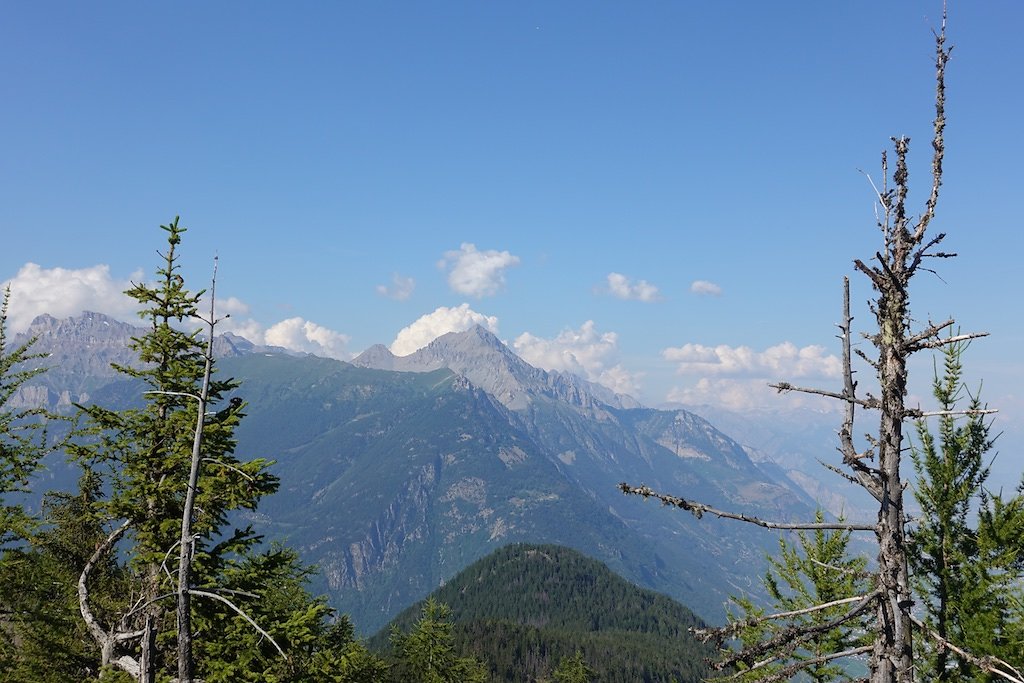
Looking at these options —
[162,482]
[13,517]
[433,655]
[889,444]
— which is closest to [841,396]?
[889,444]

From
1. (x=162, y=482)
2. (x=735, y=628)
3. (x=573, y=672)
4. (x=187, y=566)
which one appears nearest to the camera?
(x=735, y=628)

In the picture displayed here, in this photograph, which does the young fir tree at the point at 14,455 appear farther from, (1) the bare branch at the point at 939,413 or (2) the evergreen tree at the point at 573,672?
(2) the evergreen tree at the point at 573,672

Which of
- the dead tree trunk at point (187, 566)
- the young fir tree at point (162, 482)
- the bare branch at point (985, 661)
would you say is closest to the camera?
the bare branch at point (985, 661)

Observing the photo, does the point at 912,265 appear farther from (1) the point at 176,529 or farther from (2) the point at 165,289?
(2) the point at 165,289

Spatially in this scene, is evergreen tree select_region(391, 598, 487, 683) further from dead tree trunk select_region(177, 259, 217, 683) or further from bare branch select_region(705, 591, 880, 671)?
bare branch select_region(705, 591, 880, 671)

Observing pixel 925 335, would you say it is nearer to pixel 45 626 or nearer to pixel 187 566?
pixel 187 566

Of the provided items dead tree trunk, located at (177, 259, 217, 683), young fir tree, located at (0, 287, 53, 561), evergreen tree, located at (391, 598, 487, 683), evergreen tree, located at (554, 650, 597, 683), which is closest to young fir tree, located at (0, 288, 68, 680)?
young fir tree, located at (0, 287, 53, 561)

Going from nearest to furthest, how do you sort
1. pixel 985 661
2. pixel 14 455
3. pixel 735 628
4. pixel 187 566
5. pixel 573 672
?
1. pixel 985 661
2. pixel 735 628
3. pixel 187 566
4. pixel 14 455
5. pixel 573 672

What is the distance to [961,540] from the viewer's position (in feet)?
39.2

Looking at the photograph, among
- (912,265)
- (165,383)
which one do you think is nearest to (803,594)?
(912,265)

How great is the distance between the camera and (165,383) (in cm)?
1602

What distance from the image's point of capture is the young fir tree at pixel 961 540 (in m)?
10.9

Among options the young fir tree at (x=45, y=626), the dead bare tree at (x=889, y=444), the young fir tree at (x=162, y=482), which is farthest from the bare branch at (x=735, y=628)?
the young fir tree at (x=45, y=626)

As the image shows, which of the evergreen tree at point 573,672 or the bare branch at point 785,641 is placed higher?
Answer: the bare branch at point 785,641
